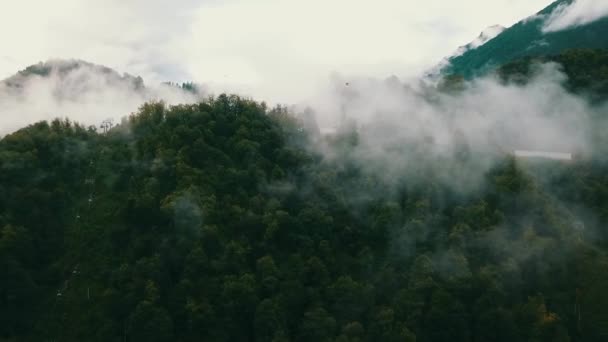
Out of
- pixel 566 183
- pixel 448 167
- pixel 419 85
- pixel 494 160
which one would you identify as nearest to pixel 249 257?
pixel 448 167

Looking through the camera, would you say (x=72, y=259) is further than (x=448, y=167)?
No

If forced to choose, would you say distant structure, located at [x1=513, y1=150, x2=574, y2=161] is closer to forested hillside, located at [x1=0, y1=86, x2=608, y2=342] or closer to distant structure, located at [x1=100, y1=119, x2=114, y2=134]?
forested hillside, located at [x1=0, y1=86, x2=608, y2=342]

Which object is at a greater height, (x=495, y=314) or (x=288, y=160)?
(x=288, y=160)

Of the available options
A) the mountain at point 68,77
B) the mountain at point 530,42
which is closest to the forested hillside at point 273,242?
the mountain at point 530,42

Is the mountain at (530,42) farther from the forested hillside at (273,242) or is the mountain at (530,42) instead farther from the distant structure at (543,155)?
the forested hillside at (273,242)

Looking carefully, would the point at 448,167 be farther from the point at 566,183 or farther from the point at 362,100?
the point at 362,100

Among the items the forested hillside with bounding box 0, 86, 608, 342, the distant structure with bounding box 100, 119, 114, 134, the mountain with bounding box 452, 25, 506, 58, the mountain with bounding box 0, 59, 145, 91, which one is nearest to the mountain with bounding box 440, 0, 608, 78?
the mountain with bounding box 452, 25, 506, 58
